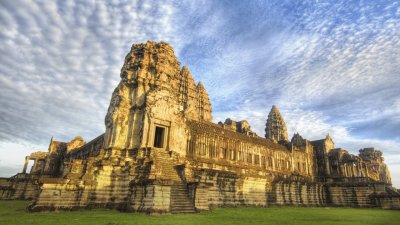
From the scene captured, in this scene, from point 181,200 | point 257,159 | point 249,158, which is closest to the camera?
point 181,200

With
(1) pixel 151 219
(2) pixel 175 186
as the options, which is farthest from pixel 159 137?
(1) pixel 151 219

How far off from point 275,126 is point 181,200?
58.2 meters

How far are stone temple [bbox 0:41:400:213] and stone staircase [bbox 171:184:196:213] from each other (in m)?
0.06

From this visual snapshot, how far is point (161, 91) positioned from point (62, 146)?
3900 cm

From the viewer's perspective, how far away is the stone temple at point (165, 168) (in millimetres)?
16391

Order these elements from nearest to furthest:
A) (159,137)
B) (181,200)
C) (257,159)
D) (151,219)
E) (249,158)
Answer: (151,219), (181,200), (159,137), (249,158), (257,159)

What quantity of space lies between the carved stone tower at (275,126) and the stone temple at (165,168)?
27223mm

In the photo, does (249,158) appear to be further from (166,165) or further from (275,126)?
(275,126)

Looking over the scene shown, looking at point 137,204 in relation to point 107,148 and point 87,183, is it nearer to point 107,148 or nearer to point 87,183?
point 87,183

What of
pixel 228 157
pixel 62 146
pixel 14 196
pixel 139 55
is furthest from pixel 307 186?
pixel 62 146

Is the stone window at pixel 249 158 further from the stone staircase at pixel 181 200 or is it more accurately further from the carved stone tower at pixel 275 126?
the carved stone tower at pixel 275 126

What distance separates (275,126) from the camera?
70250mm

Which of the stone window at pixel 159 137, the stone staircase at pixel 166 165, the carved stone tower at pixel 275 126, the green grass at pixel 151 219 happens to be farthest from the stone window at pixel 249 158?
the carved stone tower at pixel 275 126

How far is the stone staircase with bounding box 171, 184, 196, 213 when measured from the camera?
15680 mm
